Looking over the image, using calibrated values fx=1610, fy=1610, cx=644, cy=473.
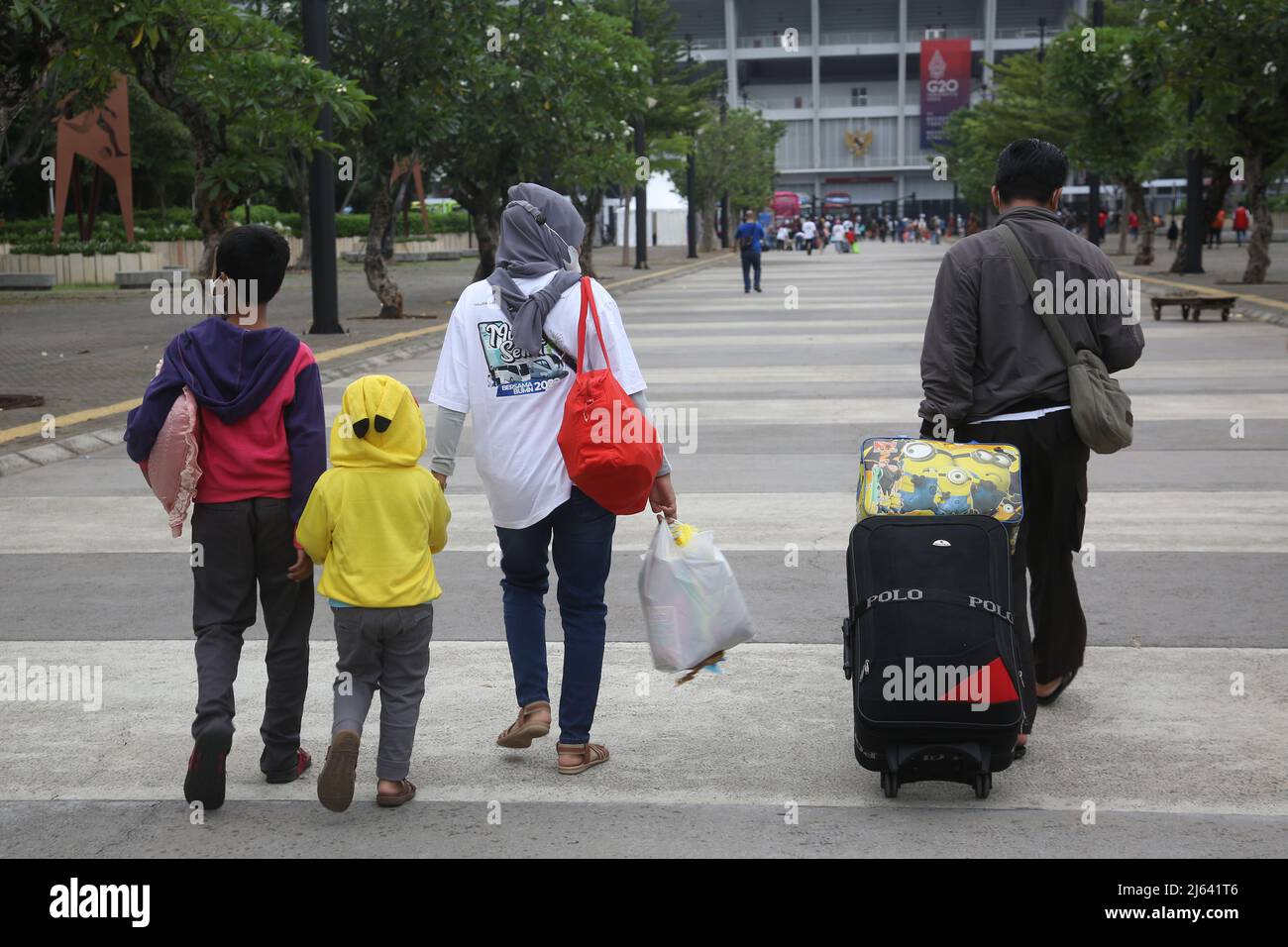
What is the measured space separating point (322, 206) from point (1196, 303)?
11775 millimetres

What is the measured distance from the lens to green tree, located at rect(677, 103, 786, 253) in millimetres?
66188

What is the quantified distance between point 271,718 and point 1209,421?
953cm

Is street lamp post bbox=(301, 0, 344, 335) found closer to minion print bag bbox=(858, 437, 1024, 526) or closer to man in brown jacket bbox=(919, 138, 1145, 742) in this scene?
man in brown jacket bbox=(919, 138, 1145, 742)

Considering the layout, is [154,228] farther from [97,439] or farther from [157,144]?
[97,439]

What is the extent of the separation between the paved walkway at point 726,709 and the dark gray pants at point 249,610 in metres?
0.24

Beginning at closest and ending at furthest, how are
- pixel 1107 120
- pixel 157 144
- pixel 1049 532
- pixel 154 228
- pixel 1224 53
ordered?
pixel 1049 532, pixel 1224 53, pixel 1107 120, pixel 154 228, pixel 157 144

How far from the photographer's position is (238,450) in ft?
15.2

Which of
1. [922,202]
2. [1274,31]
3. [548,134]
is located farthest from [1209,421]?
[922,202]

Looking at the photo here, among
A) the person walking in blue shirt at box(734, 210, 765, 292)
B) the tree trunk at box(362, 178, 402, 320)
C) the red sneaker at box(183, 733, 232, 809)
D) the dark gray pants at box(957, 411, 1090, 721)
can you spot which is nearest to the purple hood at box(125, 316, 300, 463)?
the red sneaker at box(183, 733, 232, 809)

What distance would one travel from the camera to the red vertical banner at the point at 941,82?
321ft

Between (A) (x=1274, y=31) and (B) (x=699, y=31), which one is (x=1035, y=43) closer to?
(B) (x=699, y=31)

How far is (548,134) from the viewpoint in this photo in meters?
27.9

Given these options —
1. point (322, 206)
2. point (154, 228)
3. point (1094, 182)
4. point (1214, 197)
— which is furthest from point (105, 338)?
point (1094, 182)
